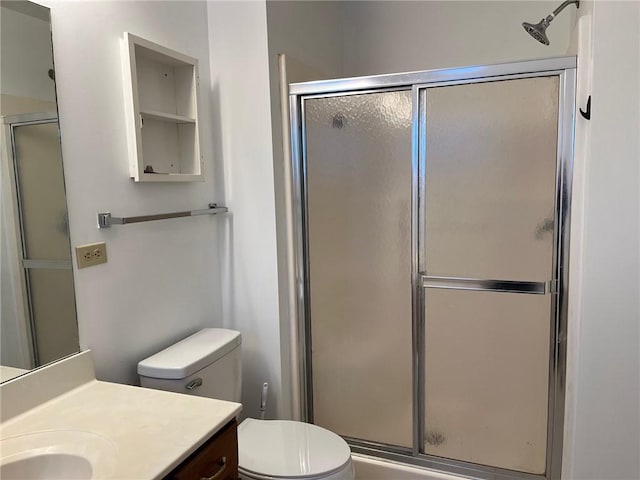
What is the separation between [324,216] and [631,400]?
1417mm

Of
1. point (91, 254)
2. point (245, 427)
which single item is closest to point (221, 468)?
point (245, 427)

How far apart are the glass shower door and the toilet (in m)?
0.68

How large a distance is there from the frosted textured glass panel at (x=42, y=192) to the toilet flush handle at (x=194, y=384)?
0.58m

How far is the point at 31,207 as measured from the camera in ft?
4.47

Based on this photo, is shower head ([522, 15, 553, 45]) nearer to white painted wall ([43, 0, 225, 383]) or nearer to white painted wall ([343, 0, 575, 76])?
white painted wall ([343, 0, 575, 76])

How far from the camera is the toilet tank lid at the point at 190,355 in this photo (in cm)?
163

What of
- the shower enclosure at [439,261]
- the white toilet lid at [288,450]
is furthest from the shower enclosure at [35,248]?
the shower enclosure at [439,261]

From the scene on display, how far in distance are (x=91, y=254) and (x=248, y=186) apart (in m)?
0.80

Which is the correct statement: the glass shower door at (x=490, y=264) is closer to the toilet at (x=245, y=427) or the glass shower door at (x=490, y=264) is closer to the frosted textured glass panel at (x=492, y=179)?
the frosted textured glass panel at (x=492, y=179)

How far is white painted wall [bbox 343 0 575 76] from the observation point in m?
2.50

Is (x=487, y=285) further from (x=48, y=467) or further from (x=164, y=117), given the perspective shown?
(x=48, y=467)

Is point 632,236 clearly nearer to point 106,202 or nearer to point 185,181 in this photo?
point 185,181

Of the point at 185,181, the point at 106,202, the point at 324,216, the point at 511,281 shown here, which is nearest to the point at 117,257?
the point at 106,202

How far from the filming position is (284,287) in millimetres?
2238
